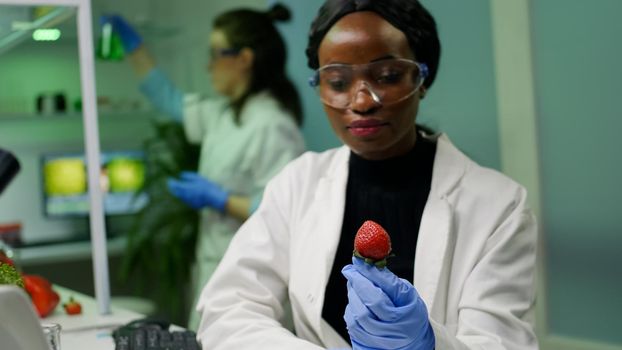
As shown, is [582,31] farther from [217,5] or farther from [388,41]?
[217,5]

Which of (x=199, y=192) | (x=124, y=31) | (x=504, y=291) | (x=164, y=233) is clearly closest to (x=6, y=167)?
(x=504, y=291)

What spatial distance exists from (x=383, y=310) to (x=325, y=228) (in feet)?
1.48

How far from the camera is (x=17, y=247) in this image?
4195 millimetres

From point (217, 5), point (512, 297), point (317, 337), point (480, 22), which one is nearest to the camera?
point (512, 297)

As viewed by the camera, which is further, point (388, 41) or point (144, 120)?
point (144, 120)

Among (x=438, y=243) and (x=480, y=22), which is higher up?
(x=480, y=22)

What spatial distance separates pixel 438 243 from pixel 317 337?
0.27 metres

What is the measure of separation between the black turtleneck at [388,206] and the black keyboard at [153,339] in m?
0.24

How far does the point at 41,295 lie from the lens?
2.00 metres

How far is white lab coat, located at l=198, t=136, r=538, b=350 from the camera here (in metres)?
1.43

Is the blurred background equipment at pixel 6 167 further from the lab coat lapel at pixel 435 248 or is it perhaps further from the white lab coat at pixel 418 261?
the lab coat lapel at pixel 435 248

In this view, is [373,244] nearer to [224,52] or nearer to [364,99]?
[364,99]

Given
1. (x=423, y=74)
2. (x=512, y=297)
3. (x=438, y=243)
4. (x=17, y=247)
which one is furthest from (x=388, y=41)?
(x=17, y=247)

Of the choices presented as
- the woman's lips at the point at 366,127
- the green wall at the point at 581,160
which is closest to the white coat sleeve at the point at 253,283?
the woman's lips at the point at 366,127
